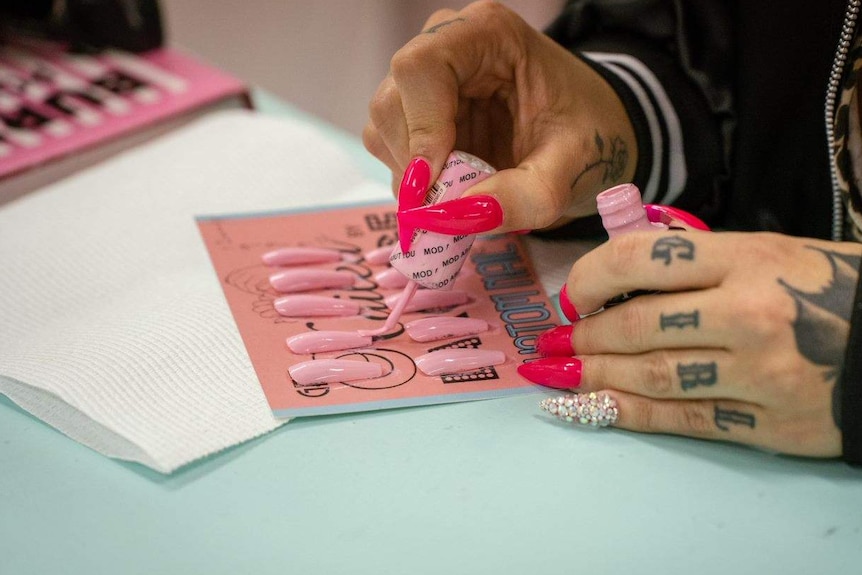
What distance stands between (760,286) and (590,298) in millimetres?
93

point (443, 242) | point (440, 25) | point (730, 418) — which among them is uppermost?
point (440, 25)

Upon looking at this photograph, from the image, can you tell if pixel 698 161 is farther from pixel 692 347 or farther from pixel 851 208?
pixel 692 347

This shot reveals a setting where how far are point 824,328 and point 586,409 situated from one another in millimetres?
134

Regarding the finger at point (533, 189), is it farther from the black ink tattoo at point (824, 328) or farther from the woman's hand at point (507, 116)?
the black ink tattoo at point (824, 328)

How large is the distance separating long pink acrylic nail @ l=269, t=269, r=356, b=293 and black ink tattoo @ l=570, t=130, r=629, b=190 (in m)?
0.17

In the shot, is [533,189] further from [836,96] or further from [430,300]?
[836,96]

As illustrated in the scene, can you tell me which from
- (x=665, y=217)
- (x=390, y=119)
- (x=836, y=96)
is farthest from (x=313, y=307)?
(x=836, y=96)

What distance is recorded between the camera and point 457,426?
53cm

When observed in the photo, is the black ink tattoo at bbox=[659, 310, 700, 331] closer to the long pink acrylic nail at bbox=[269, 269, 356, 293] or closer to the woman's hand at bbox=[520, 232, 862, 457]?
the woman's hand at bbox=[520, 232, 862, 457]

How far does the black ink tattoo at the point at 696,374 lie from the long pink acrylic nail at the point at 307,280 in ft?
0.83

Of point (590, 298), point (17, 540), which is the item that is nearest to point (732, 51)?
point (590, 298)

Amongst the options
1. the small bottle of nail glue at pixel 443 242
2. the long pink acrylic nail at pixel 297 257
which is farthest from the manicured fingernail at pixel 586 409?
the long pink acrylic nail at pixel 297 257

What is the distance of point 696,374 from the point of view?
1.59ft

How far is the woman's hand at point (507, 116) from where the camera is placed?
0.56 meters
